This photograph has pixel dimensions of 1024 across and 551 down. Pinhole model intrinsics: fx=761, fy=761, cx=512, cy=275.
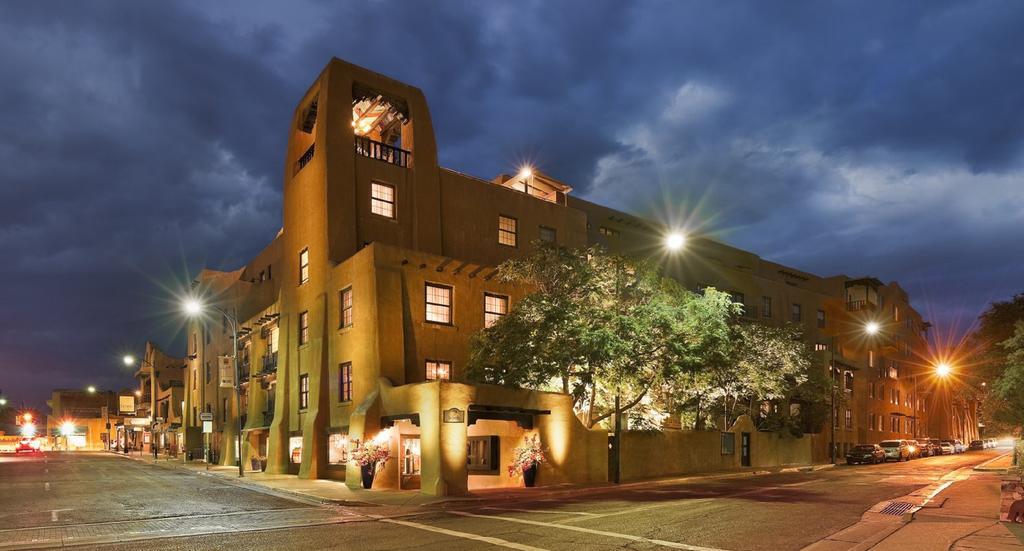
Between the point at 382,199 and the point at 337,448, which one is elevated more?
the point at 382,199

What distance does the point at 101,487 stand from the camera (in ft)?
93.3

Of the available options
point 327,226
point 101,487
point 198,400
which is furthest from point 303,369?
point 198,400

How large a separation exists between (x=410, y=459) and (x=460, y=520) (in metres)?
11.9

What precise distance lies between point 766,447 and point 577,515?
31.1 meters

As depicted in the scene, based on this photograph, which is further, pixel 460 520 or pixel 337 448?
pixel 337 448

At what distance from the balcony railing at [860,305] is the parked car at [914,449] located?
14.7 m

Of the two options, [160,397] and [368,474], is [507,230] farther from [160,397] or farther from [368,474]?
[160,397]

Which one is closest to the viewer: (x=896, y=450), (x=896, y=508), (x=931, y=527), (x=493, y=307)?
(x=931, y=527)

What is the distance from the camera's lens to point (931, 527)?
14.8 m

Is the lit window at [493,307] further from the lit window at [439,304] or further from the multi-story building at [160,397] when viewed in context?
the multi-story building at [160,397]

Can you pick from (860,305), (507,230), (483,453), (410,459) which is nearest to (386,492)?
(410,459)

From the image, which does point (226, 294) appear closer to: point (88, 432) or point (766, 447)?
point (766, 447)

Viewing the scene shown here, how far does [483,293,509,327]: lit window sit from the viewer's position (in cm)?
3362

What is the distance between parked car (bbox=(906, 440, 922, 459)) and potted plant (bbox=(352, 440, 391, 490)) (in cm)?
4569
